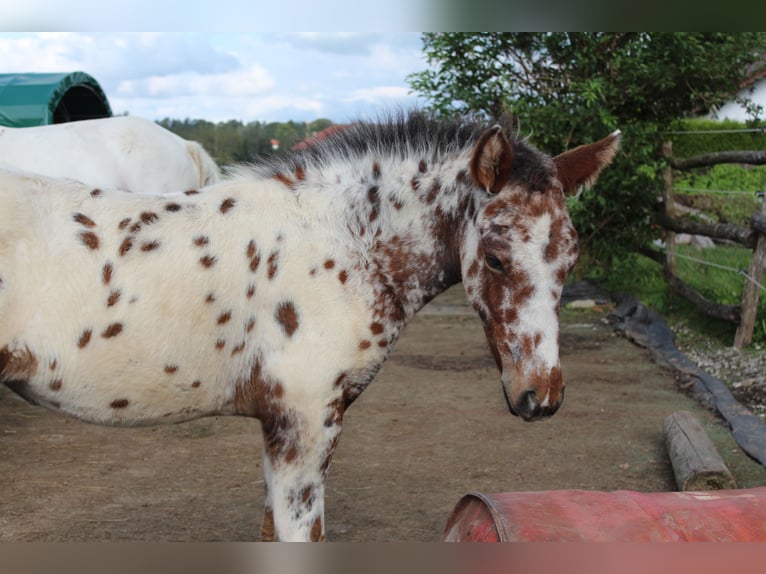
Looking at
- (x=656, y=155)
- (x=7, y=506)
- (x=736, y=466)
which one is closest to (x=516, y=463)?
(x=736, y=466)

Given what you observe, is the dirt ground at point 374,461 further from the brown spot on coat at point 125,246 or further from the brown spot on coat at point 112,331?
the brown spot on coat at point 125,246

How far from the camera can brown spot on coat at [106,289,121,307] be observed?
2.81 meters

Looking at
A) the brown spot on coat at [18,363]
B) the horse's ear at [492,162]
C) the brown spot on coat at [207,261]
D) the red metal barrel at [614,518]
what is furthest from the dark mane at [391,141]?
the red metal barrel at [614,518]

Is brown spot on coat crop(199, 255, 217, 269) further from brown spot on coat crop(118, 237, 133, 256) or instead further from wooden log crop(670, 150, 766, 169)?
wooden log crop(670, 150, 766, 169)

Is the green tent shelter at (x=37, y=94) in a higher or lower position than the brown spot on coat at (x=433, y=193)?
higher

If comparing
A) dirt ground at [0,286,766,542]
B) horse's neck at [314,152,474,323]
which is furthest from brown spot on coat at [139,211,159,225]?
dirt ground at [0,286,766,542]

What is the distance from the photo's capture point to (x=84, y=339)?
2785 mm

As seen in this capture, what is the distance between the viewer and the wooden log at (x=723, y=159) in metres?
7.82

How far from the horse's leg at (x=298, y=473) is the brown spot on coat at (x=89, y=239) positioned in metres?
0.87

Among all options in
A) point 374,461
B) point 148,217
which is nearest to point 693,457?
point 374,461

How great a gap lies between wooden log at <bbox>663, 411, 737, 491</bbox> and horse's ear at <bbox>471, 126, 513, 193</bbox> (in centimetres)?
251

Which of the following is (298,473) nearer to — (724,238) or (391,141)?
(391,141)

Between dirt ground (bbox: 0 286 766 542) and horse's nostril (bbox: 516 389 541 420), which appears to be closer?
horse's nostril (bbox: 516 389 541 420)

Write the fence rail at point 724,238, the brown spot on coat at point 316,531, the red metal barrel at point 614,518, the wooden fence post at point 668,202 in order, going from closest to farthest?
the red metal barrel at point 614,518, the brown spot on coat at point 316,531, the fence rail at point 724,238, the wooden fence post at point 668,202
